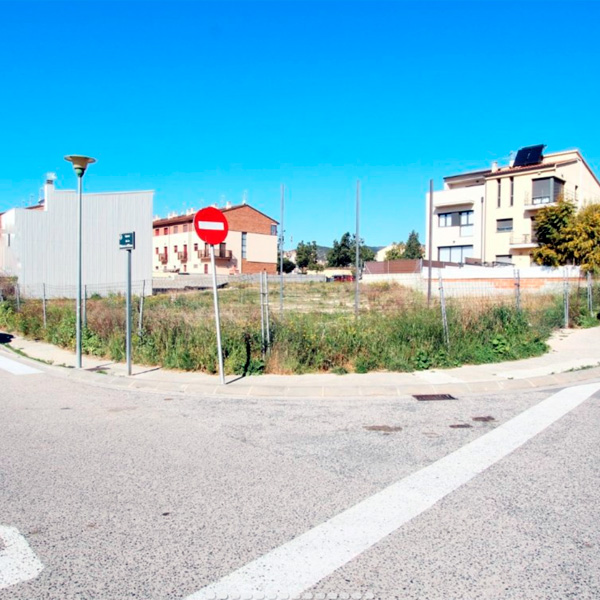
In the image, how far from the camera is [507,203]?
4450cm

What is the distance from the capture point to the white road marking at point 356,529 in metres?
2.97

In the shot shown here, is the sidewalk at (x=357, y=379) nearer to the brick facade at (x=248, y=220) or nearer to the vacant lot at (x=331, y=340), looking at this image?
the vacant lot at (x=331, y=340)

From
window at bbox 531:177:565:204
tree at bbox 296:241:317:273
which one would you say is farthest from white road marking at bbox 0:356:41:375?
tree at bbox 296:241:317:273

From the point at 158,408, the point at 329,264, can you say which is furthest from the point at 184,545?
the point at 329,264

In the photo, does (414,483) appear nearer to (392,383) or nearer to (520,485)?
(520,485)

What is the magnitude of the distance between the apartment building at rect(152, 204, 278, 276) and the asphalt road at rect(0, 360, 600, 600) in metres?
62.3

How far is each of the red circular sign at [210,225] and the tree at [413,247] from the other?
256ft

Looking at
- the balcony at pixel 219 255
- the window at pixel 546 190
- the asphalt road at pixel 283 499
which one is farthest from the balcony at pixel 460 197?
the asphalt road at pixel 283 499

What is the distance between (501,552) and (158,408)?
17.2 feet

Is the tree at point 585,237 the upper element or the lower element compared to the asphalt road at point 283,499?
upper

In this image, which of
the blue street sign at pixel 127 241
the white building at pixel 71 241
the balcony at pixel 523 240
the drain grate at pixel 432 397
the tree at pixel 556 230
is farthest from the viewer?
the balcony at pixel 523 240

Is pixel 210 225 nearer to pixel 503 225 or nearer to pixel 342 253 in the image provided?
pixel 503 225

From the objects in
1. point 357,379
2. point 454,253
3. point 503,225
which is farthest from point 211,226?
point 454,253

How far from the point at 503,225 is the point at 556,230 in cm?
877
